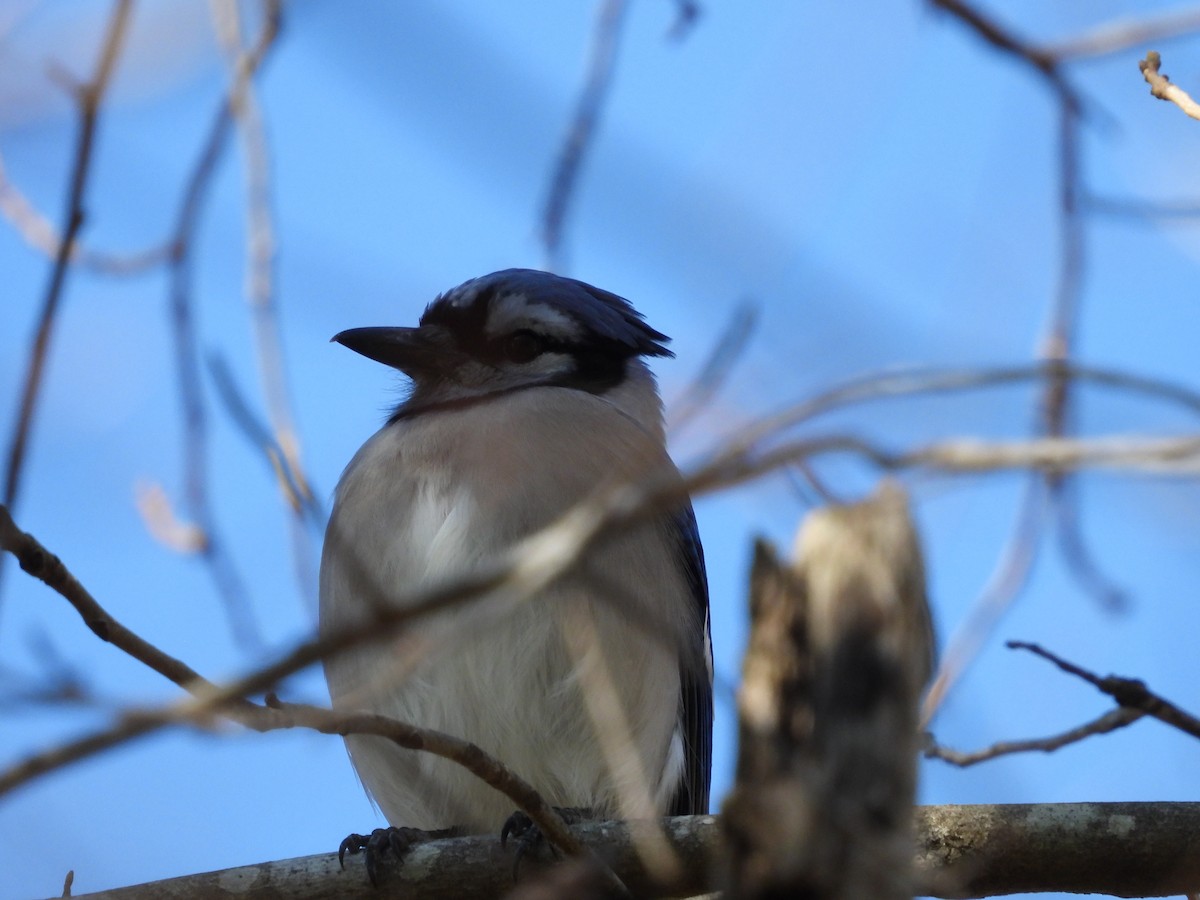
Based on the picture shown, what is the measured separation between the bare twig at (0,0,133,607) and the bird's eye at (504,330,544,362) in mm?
3100

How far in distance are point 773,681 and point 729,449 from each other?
335mm

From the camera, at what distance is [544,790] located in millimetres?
5039

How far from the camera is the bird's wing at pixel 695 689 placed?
546 cm

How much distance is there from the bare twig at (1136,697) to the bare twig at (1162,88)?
4.45ft

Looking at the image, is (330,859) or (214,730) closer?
(214,730)

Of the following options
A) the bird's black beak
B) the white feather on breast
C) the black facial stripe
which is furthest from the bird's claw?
the bird's black beak

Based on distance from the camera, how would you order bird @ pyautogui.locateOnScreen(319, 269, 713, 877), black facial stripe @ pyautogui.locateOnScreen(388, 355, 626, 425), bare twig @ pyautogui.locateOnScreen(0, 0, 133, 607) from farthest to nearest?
black facial stripe @ pyautogui.locateOnScreen(388, 355, 626, 425) → bird @ pyautogui.locateOnScreen(319, 269, 713, 877) → bare twig @ pyautogui.locateOnScreen(0, 0, 133, 607)

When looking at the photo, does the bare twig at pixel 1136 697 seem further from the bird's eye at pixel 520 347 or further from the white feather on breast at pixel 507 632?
the bird's eye at pixel 520 347

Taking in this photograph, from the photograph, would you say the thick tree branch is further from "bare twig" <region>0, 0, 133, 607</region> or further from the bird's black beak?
the bird's black beak

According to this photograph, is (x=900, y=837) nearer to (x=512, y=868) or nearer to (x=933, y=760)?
(x=512, y=868)

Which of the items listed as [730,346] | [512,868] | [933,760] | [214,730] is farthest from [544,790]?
[214,730]

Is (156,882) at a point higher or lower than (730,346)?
lower

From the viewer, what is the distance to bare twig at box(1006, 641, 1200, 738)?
2.95 metres

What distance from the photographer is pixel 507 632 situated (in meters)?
4.78
